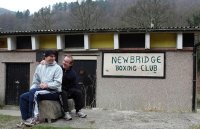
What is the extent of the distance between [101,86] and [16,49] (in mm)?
3926

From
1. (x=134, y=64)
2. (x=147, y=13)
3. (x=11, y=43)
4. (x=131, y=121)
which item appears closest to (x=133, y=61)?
(x=134, y=64)

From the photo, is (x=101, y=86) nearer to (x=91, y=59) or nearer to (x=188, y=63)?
(x=91, y=59)

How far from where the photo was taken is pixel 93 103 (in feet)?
49.0

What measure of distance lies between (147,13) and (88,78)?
21078 millimetres

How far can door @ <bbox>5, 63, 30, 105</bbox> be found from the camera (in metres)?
16.1

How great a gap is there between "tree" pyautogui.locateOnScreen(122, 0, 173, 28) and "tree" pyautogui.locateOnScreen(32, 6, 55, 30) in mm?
7960

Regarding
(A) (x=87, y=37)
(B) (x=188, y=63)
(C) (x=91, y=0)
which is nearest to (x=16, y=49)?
(A) (x=87, y=37)

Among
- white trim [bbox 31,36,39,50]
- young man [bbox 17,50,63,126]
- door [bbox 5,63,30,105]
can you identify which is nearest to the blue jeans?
young man [bbox 17,50,63,126]

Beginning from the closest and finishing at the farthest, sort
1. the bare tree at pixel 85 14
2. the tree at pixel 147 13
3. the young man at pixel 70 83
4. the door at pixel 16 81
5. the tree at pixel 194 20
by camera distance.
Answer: the young man at pixel 70 83 → the door at pixel 16 81 → the tree at pixel 194 20 → the tree at pixel 147 13 → the bare tree at pixel 85 14

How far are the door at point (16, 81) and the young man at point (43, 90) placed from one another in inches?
315

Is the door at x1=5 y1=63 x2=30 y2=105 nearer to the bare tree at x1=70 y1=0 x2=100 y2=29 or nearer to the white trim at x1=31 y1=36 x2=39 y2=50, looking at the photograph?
the white trim at x1=31 y1=36 x2=39 y2=50

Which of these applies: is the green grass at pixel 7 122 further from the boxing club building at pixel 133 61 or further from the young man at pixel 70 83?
the boxing club building at pixel 133 61

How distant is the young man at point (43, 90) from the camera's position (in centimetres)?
799

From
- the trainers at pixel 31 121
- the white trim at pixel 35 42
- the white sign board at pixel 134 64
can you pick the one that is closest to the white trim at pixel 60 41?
the white trim at pixel 35 42
